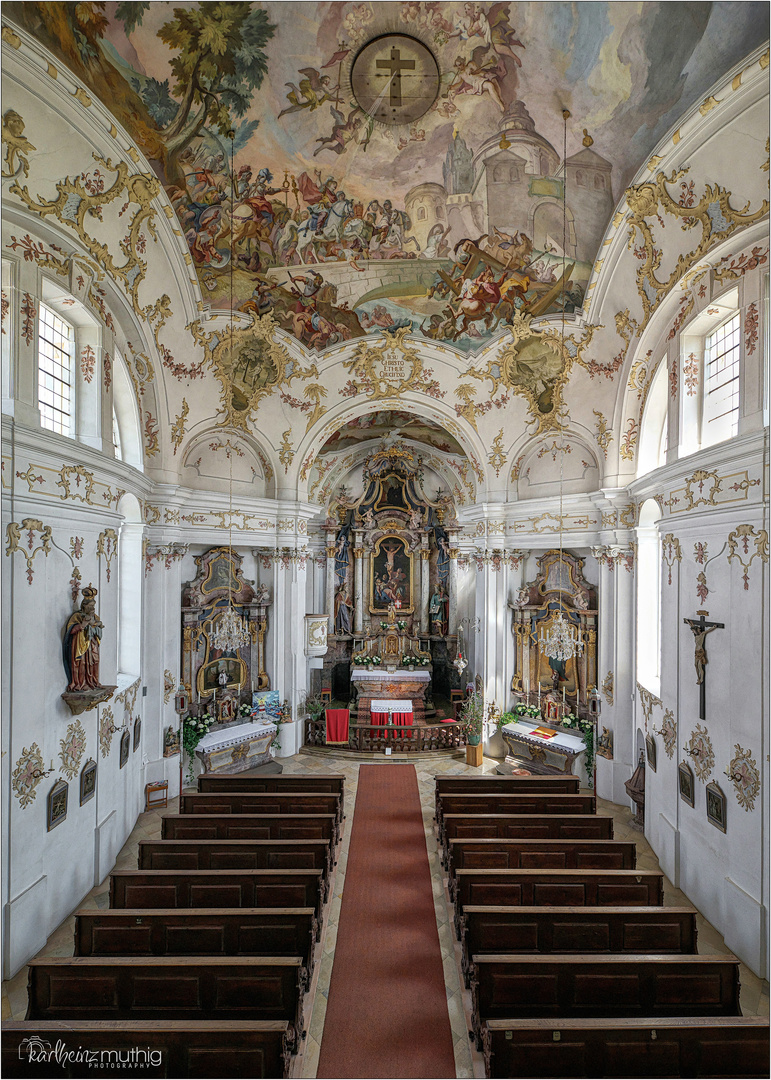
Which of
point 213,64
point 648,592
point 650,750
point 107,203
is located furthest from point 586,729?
point 213,64

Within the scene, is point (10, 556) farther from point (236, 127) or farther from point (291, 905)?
point (236, 127)

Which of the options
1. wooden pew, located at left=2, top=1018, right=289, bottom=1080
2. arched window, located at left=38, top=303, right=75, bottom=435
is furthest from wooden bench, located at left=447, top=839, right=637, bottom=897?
arched window, located at left=38, top=303, right=75, bottom=435

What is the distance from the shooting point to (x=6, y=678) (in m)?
6.57

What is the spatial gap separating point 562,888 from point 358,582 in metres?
14.4

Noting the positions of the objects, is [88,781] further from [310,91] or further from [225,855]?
[310,91]

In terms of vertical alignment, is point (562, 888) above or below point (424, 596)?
below

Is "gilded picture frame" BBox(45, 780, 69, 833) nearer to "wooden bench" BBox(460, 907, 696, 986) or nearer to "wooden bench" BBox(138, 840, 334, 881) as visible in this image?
"wooden bench" BBox(138, 840, 334, 881)

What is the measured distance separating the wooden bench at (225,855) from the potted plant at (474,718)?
7494 millimetres

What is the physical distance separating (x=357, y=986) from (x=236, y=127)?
12.8 m

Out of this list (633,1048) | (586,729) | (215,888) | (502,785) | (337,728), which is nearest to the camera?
(633,1048)

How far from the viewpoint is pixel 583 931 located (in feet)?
20.1

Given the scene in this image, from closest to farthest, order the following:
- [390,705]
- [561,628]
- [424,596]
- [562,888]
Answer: [562,888], [561,628], [390,705], [424,596]

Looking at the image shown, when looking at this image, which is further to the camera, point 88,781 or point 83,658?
point 88,781

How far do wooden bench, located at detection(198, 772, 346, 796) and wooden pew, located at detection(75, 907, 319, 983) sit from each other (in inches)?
164
